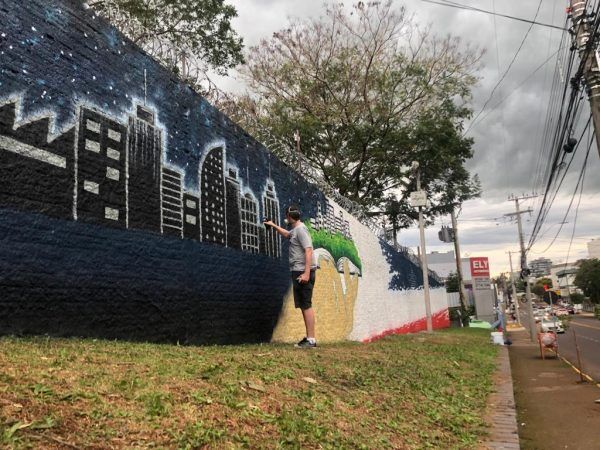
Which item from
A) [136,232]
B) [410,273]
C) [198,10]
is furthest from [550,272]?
[136,232]

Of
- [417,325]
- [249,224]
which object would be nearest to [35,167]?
[249,224]

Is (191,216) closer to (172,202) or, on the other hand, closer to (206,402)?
(172,202)

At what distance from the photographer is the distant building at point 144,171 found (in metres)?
4.52

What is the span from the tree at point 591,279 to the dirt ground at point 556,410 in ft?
215

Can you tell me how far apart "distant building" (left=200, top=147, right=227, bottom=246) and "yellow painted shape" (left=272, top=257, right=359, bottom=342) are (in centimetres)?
196

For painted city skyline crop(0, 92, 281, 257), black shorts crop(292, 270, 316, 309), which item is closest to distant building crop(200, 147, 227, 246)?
painted city skyline crop(0, 92, 281, 257)

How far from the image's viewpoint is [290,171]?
8.88 meters

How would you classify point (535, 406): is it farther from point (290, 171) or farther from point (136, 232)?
point (136, 232)

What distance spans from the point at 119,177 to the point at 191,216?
3.52 ft

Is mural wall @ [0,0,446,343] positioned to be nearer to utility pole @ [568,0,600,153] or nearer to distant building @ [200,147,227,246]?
distant building @ [200,147,227,246]

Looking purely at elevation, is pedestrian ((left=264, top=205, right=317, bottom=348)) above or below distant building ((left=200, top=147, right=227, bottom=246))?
below

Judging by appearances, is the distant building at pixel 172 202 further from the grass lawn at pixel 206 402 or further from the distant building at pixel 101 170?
the grass lawn at pixel 206 402

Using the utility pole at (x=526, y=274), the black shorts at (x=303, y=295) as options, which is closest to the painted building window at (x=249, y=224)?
the black shorts at (x=303, y=295)

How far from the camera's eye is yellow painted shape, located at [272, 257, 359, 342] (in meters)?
7.45
